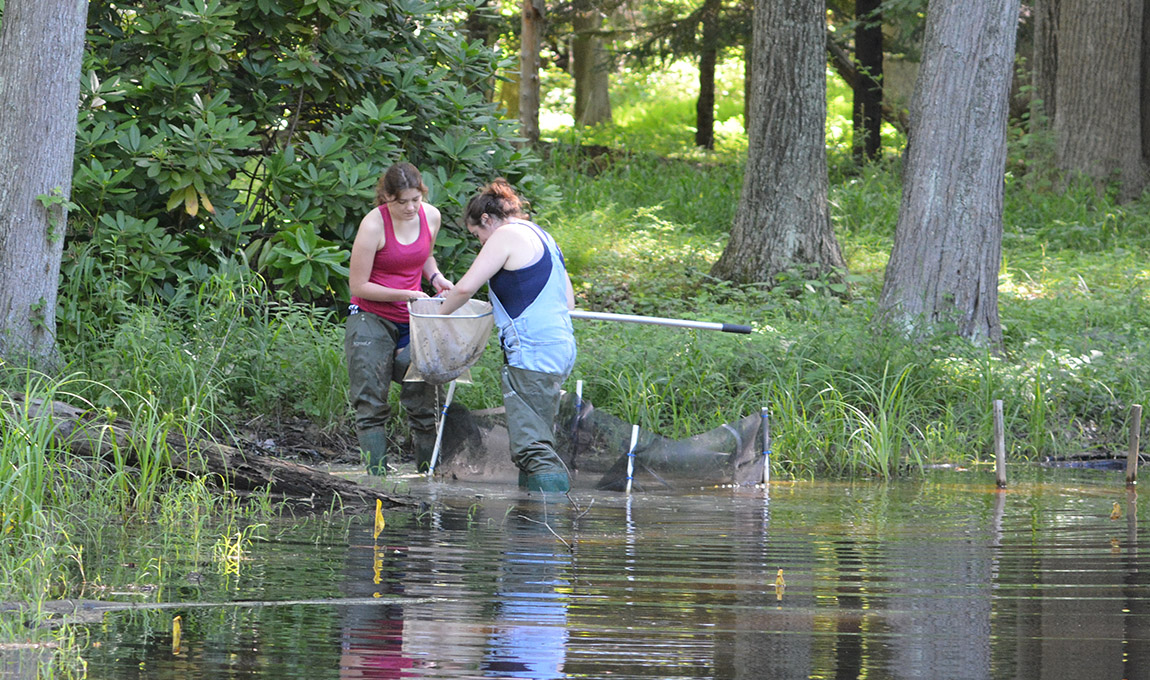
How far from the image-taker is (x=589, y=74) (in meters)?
24.8

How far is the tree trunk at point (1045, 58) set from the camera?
58.2ft

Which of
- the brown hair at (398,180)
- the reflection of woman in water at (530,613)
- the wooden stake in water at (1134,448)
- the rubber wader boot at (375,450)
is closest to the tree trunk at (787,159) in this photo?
the wooden stake in water at (1134,448)

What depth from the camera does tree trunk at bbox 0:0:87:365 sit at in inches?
330

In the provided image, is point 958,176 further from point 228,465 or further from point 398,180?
point 228,465

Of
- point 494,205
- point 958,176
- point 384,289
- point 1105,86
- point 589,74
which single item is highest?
point 589,74

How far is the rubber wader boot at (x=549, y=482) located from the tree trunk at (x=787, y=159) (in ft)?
20.7

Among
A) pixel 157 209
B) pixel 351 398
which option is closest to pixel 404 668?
pixel 351 398

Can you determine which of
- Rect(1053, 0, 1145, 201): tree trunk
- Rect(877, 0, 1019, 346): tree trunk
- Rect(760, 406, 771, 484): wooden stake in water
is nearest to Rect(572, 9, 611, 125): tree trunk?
Rect(1053, 0, 1145, 201): tree trunk


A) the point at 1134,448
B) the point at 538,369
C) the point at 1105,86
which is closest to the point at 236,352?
the point at 538,369

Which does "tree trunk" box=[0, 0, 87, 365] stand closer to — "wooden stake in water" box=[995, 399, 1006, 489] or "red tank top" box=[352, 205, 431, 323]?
"red tank top" box=[352, 205, 431, 323]

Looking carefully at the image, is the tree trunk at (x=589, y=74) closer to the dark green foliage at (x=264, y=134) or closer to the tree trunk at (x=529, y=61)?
the tree trunk at (x=529, y=61)

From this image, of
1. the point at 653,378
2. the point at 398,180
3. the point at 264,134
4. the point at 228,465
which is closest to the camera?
the point at 228,465

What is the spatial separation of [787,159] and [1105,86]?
568 cm

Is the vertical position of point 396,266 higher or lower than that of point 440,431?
higher
